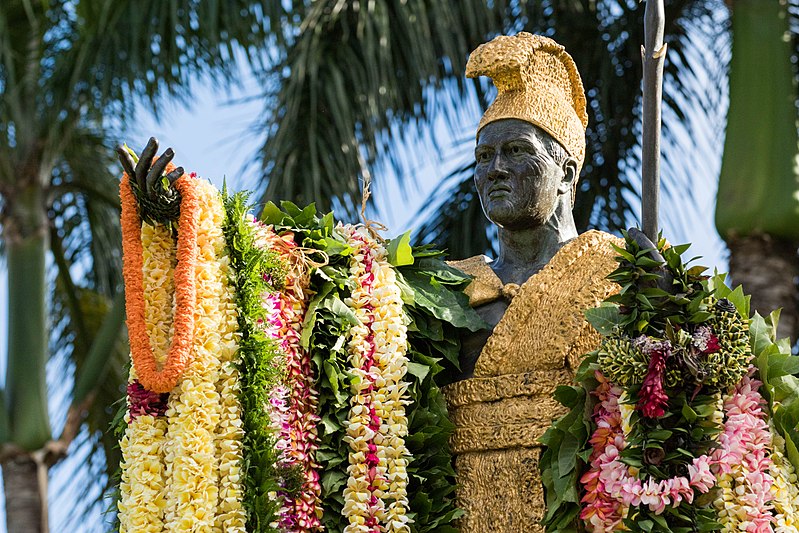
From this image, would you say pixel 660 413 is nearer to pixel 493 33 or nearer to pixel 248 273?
pixel 248 273

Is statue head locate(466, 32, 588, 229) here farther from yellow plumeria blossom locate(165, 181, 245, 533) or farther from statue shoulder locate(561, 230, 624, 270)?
yellow plumeria blossom locate(165, 181, 245, 533)

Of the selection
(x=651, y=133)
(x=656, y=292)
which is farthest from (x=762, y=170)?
(x=656, y=292)

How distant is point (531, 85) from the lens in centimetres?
627

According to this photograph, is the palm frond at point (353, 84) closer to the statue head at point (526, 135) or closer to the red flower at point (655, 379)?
the statue head at point (526, 135)

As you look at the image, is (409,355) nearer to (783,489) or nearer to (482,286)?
(482,286)

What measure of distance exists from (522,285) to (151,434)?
1.56 meters

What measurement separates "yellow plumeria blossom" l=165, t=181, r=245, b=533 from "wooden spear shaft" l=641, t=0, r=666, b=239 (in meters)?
1.49

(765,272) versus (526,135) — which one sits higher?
(526,135)

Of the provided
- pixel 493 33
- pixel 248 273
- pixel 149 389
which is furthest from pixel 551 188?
pixel 493 33

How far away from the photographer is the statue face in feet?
20.0

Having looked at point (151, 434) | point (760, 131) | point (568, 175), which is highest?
→ point (760, 131)

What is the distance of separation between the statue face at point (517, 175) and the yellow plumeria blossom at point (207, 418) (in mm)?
1181

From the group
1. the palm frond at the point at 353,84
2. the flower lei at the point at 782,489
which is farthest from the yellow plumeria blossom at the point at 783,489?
the palm frond at the point at 353,84

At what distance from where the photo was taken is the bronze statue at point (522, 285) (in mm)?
5715
